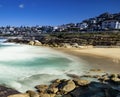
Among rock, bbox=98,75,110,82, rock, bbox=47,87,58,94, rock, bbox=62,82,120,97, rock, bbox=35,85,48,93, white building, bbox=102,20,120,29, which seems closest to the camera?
rock, bbox=62,82,120,97

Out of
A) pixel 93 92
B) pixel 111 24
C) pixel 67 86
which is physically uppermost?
pixel 111 24

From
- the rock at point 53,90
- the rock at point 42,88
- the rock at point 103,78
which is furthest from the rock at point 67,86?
the rock at point 103,78

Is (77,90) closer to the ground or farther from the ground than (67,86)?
closer to the ground

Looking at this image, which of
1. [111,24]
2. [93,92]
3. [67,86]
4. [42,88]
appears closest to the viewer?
[93,92]

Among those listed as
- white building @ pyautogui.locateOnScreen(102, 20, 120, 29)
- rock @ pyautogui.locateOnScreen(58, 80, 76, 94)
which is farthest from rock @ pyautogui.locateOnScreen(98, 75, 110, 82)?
white building @ pyautogui.locateOnScreen(102, 20, 120, 29)

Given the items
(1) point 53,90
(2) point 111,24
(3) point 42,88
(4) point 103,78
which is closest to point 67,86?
(1) point 53,90

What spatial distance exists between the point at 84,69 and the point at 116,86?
21.2 ft

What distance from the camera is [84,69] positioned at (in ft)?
73.3

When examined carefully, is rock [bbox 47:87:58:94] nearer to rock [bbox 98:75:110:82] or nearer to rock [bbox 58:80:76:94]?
rock [bbox 58:80:76:94]

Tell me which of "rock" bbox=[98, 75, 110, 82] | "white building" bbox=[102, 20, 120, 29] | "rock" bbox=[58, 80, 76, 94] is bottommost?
"rock" bbox=[98, 75, 110, 82]

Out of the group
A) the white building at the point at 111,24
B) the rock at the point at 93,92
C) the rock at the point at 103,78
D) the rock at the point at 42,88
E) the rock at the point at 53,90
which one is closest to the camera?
the rock at the point at 93,92

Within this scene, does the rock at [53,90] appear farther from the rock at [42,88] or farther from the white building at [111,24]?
the white building at [111,24]

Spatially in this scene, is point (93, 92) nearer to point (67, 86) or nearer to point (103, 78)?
point (67, 86)

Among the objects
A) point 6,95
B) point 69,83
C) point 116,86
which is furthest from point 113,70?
point 6,95
